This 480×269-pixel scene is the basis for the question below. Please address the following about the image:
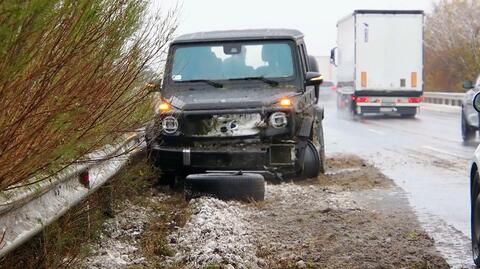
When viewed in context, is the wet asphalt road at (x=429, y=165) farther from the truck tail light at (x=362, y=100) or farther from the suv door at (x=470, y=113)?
the truck tail light at (x=362, y=100)

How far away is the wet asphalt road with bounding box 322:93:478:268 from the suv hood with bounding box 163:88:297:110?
2.06m

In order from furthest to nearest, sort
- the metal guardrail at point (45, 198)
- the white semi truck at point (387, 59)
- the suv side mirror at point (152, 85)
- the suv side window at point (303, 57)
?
the white semi truck at point (387, 59) → the suv side window at point (303, 57) → the suv side mirror at point (152, 85) → the metal guardrail at point (45, 198)

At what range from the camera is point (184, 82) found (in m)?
9.34

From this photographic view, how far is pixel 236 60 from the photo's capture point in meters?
9.52

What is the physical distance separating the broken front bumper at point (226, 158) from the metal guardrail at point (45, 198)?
3.39m

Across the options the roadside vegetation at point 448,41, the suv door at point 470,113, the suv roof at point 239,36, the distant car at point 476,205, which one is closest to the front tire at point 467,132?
the suv door at point 470,113

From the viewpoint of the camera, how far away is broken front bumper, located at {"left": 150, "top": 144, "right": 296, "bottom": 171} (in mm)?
8406

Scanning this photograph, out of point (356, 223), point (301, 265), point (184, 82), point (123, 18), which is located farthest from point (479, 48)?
point (123, 18)

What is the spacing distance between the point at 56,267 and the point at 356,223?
3487 mm

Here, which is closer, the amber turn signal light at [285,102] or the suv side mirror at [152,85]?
the suv side mirror at [152,85]

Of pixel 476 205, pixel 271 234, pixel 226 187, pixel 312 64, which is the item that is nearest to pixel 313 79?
pixel 312 64

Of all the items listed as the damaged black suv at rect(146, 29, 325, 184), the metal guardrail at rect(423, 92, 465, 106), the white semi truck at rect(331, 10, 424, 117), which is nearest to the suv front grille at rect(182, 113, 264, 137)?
the damaged black suv at rect(146, 29, 325, 184)

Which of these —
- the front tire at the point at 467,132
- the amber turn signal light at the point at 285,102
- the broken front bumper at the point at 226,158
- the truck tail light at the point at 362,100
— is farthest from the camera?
the truck tail light at the point at 362,100

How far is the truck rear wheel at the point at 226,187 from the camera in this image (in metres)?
7.61
